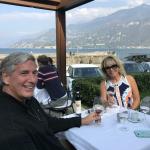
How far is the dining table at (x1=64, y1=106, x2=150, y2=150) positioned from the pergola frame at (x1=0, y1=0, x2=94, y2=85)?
3.38 metres

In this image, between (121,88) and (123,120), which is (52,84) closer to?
(121,88)

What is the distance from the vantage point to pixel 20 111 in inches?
88.4

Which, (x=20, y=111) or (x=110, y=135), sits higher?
(x=20, y=111)

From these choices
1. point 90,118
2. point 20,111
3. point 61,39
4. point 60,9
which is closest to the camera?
point 20,111

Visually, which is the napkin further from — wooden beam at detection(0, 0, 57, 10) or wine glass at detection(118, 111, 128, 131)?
wooden beam at detection(0, 0, 57, 10)

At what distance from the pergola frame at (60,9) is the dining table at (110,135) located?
338 centimetres

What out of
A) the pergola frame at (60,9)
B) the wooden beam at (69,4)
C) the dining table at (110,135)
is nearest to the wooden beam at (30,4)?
the pergola frame at (60,9)

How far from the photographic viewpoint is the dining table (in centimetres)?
271

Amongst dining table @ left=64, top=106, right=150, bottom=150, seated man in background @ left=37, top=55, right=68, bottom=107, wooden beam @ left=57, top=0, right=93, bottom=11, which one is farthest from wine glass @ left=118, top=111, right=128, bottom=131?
wooden beam @ left=57, top=0, right=93, bottom=11

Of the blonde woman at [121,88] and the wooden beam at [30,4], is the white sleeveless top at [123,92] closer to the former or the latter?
the blonde woman at [121,88]

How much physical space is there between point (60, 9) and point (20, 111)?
17.4 ft

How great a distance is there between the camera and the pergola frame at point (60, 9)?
6.68 metres

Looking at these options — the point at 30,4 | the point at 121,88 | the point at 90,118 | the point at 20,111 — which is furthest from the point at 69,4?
the point at 20,111

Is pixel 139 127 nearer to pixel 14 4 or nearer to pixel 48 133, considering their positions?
pixel 48 133
